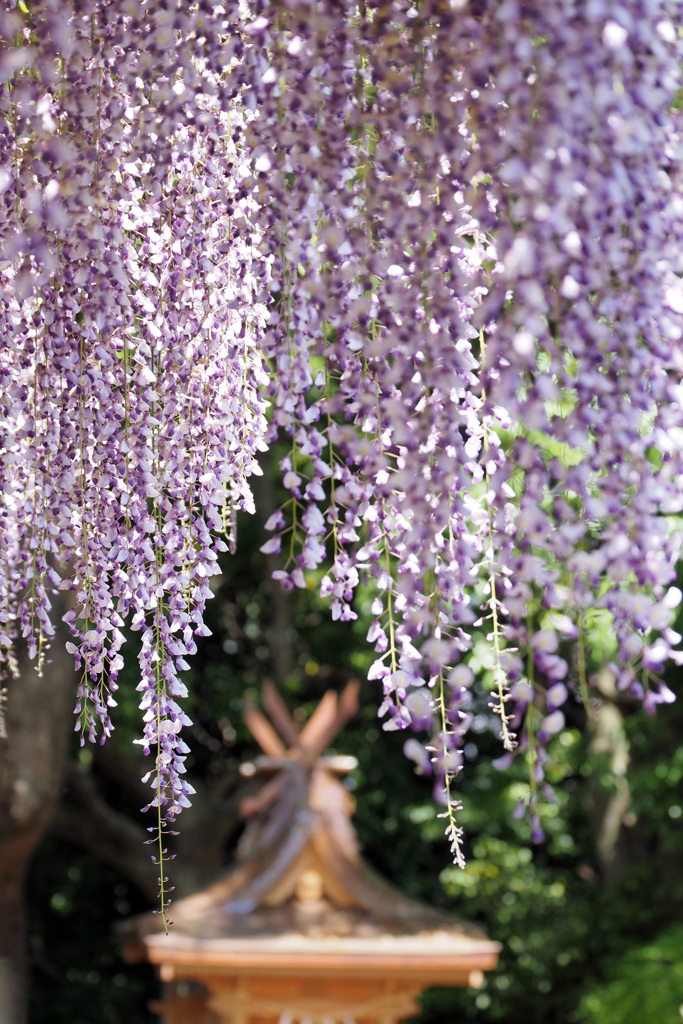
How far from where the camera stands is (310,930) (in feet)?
17.1

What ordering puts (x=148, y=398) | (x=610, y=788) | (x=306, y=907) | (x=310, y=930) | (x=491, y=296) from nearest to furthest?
1. (x=491, y=296)
2. (x=148, y=398)
3. (x=310, y=930)
4. (x=306, y=907)
5. (x=610, y=788)

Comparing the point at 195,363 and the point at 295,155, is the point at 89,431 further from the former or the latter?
the point at 295,155

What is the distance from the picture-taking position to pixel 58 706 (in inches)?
251

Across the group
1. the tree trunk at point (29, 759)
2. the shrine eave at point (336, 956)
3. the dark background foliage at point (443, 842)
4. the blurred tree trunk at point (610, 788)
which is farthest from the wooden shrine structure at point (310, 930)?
the blurred tree trunk at point (610, 788)

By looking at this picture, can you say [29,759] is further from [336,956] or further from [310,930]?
[336,956]

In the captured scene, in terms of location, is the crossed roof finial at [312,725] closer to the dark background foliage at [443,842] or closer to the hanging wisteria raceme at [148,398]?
the dark background foliage at [443,842]

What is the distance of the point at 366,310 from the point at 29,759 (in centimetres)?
512

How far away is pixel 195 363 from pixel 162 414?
9 centimetres

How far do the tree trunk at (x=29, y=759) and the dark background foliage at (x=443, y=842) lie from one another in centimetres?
124

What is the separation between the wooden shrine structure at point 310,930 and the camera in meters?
5.07

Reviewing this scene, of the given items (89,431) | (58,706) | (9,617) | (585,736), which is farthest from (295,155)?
(585,736)

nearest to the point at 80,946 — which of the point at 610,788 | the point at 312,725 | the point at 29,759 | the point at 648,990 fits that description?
the point at 29,759

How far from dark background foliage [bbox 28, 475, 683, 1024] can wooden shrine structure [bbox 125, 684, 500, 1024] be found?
5.54 ft

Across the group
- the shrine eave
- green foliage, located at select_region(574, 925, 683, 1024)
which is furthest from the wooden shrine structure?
green foliage, located at select_region(574, 925, 683, 1024)
